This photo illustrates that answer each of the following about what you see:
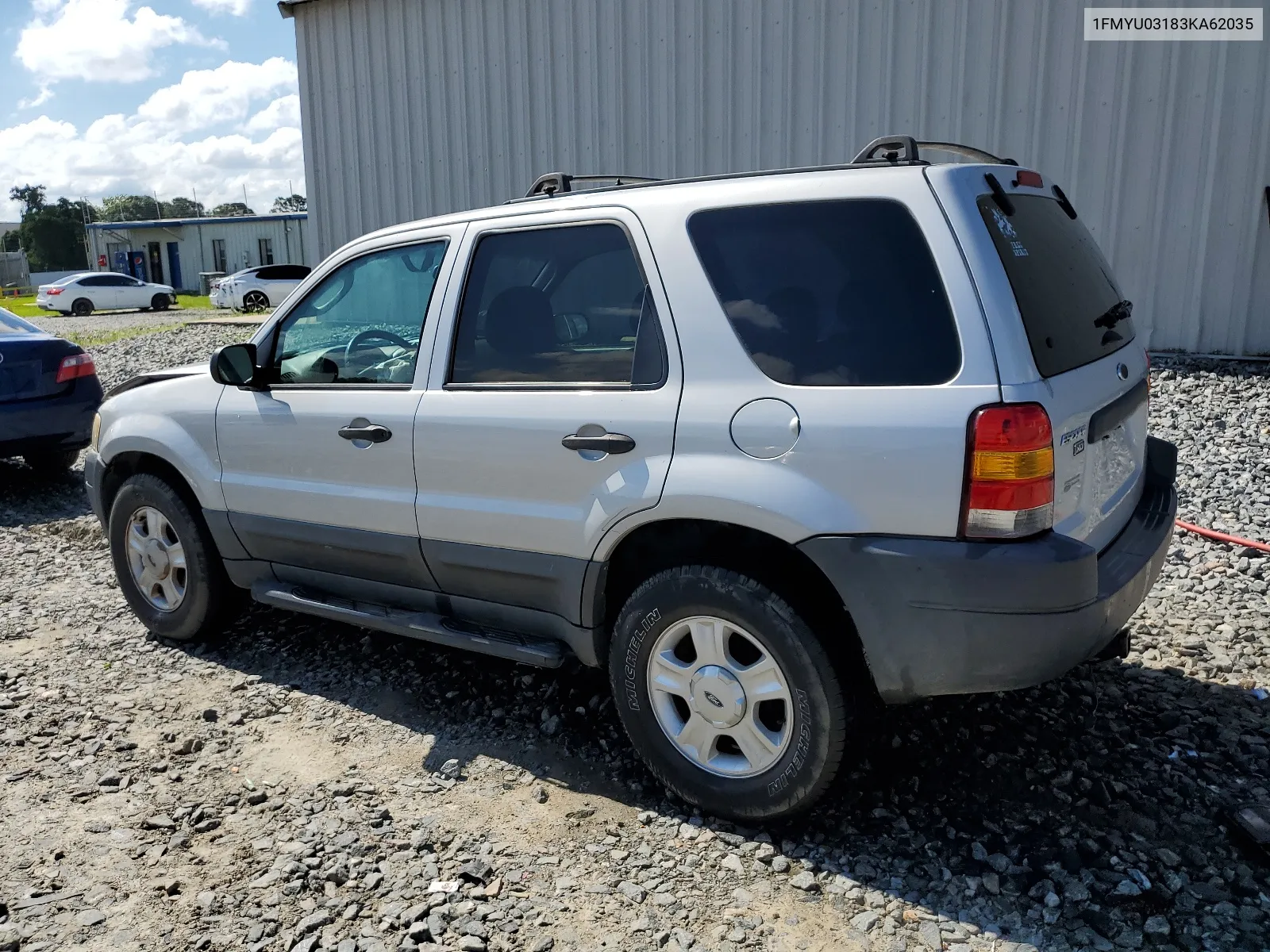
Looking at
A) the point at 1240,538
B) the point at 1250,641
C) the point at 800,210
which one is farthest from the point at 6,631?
the point at 1240,538

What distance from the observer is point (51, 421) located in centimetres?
739

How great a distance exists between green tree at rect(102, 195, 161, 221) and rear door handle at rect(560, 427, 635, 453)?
106704mm

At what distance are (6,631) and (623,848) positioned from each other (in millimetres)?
3577

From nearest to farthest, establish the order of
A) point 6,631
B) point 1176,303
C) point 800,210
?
point 800,210 < point 6,631 < point 1176,303

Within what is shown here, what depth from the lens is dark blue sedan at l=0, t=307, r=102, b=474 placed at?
285 inches

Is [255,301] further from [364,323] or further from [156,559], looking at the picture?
[364,323]

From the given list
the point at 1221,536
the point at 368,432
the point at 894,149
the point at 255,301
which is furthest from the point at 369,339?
the point at 255,301

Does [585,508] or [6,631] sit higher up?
[585,508]

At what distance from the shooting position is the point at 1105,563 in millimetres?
2846

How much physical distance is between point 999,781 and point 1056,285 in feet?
5.22

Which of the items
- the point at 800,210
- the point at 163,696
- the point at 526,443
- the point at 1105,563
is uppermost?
the point at 800,210

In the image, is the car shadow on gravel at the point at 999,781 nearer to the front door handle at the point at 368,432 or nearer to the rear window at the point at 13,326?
the front door handle at the point at 368,432

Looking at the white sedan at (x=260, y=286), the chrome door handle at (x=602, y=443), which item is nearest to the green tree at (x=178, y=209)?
the white sedan at (x=260, y=286)

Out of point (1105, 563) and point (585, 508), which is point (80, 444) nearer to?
point (585, 508)
